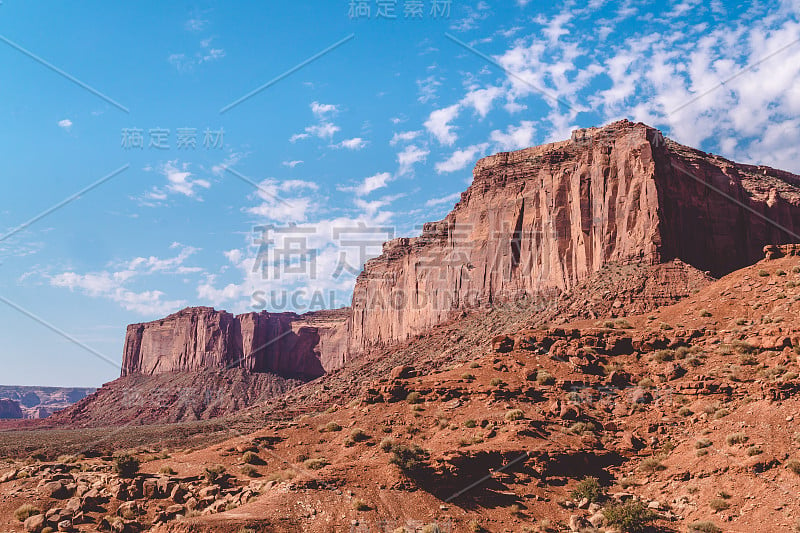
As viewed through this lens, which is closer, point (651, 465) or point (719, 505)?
point (719, 505)

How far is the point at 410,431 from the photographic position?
89.8 feet

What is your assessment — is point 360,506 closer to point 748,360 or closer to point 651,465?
point 651,465

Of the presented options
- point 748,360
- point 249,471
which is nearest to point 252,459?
point 249,471

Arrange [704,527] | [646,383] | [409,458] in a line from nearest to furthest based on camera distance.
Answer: [704,527] < [409,458] < [646,383]

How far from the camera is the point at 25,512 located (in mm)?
20453

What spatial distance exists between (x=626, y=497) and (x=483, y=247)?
47.7 m

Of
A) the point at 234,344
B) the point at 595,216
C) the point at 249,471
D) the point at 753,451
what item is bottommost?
the point at 249,471

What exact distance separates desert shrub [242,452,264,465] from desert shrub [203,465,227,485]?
→ 4.68ft

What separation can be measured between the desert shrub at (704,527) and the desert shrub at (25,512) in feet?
71.3

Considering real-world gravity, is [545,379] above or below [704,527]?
above

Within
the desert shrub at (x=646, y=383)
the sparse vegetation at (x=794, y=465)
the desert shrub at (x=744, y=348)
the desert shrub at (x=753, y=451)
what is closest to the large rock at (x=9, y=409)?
the desert shrub at (x=646, y=383)

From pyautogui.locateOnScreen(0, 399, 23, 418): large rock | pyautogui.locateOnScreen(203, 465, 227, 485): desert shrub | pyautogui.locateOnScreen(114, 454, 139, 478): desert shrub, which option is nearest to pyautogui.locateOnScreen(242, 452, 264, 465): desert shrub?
pyautogui.locateOnScreen(203, 465, 227, 485): desert shrub

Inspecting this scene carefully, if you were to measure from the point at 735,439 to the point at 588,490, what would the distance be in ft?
17.4

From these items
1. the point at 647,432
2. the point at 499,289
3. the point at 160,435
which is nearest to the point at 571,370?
the point at 647,432
